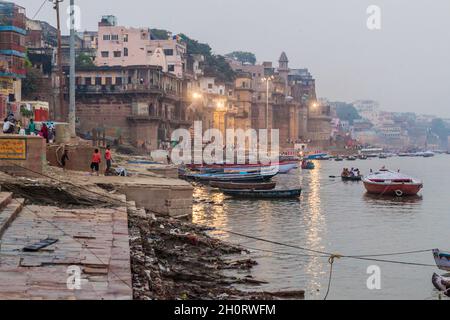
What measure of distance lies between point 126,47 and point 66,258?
5804cm

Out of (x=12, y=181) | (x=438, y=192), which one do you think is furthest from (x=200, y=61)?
(x=12, y=181)

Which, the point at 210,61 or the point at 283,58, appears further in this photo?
the point at 283,58

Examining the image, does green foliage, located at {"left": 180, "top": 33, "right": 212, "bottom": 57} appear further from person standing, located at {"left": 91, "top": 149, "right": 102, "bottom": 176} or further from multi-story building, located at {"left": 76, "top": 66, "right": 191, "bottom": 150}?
person standing, located at {"left": 91, "top": 149, "right": 102, "bottom": 176}

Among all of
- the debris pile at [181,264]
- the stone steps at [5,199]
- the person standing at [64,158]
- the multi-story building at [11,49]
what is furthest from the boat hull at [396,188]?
the stone steps at [5,199]

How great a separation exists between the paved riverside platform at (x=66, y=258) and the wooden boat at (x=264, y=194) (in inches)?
812

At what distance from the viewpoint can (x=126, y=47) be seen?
66.8 metres

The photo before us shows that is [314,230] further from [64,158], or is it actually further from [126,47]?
[126,47]

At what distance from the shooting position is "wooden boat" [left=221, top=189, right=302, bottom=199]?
115ft

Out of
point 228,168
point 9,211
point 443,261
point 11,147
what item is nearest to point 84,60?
point 228,168

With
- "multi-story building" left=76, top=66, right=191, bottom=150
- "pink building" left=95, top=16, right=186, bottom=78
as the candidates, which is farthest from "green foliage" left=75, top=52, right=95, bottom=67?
"multi-story building" left=76, top=66, right=191, bottom=150

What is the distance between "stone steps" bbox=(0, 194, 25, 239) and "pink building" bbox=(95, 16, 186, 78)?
52604mm
